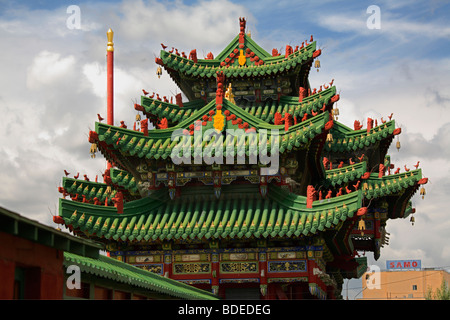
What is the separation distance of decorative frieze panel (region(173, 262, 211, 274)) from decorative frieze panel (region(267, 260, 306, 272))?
260 centimetres

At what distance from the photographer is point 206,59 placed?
39906 millimetres

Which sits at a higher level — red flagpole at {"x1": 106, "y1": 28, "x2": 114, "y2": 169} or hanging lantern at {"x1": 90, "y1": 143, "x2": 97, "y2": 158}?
red flagpole at {"x1": 106, "y1": 28, "x2": 114, "y2": 169}

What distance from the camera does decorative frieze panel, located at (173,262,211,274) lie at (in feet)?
97.5

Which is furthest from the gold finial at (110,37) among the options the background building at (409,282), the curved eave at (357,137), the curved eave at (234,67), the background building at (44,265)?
the background building at (409,282)

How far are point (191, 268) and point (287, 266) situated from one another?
13.1 ft

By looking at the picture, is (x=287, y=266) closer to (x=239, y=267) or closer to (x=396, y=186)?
(x=239, y=267)

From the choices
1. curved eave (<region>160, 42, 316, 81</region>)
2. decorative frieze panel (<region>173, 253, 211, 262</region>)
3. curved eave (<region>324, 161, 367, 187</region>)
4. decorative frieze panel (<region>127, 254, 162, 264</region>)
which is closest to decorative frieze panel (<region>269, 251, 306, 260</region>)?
decorative frieze panel (<region>173, 253, 211, 262</region>)

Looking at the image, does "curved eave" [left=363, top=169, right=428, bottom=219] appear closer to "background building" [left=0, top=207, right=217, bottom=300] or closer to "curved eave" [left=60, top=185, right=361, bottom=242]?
"curved eave" [left=60, top=185, right=361, bottom=242]

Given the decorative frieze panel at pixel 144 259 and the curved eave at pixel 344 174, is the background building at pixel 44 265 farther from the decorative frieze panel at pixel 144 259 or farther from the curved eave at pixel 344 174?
the curved eave at pixel 344 174

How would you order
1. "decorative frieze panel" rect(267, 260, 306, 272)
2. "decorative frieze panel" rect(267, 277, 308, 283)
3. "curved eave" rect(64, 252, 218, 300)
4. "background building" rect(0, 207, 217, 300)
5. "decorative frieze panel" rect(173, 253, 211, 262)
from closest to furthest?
1. "background building" rect(0, 207, 217, 300)
2. "curved eave" rect(64, 252, 218, 300)
3. "decorative frieze panel" rect(267, 277, 308, 283)
4. "decorative frieze panel" rect(267, 260, 306, 272)
5. "decorative frieze panel" rect(173, 253, 211, 262)

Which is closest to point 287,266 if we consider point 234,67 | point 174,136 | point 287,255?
point 287,255

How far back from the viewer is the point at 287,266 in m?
29.0
